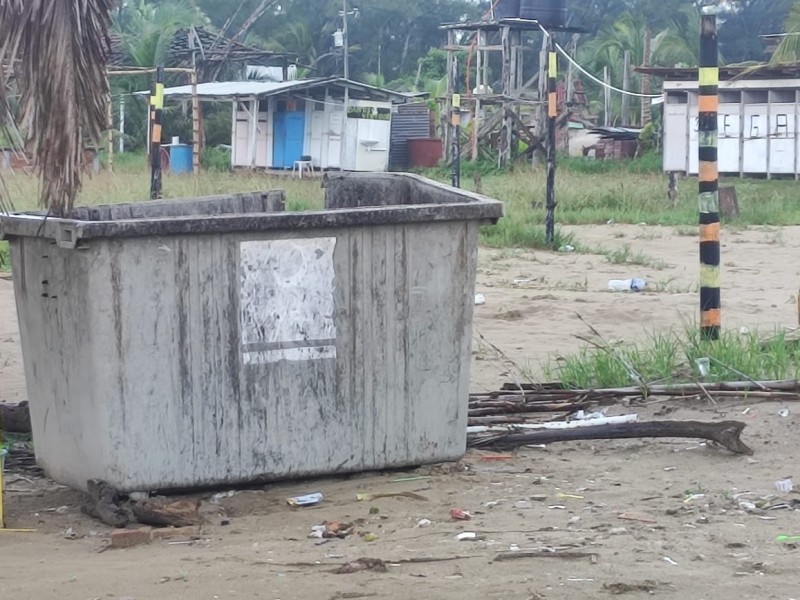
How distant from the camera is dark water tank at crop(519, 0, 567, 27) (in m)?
30.6

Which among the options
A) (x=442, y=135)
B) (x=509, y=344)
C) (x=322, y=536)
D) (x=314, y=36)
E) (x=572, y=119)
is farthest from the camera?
(x=314, y=36)

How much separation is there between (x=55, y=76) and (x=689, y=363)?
3485 millimetres

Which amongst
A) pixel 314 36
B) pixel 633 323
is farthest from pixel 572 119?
pixel 633 323

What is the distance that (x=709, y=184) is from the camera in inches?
263

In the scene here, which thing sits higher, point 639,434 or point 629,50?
point 629,50

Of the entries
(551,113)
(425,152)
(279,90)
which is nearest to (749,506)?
(551,113)

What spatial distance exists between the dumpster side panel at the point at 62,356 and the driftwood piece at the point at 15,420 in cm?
→ 82

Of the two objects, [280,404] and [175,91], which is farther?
[175,91]

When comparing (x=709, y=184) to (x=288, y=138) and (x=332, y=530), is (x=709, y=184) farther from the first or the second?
(x=288, y=138)

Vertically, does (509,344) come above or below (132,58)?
below

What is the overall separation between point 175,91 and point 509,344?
26.1 metres

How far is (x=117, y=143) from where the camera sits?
3691 centimetres

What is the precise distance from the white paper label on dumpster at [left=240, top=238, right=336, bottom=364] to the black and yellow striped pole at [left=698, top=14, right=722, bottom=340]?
8.63 ft

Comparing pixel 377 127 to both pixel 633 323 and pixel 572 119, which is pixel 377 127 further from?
pixel 633 323
